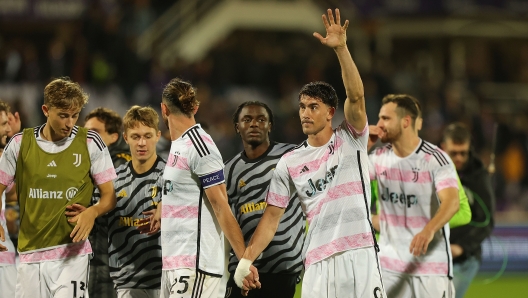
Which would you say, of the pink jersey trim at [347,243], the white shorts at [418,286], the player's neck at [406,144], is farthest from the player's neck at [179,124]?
the white shorts at [418,286]

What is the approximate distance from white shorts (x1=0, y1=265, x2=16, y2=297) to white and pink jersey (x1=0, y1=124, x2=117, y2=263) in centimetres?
78

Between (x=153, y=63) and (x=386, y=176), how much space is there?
36.3 ft

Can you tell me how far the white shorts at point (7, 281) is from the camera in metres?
7.02

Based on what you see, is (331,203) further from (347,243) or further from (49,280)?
(49,280)

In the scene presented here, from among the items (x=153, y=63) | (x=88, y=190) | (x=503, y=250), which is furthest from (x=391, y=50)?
(x=88, y=190)

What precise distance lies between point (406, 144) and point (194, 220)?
97.8 inches

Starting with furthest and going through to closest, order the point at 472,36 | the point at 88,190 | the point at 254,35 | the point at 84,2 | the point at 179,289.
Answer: the point at 472,36 < the point at 254,35 < the point at 84,2 < the point at 88,190 < the point at 179,289

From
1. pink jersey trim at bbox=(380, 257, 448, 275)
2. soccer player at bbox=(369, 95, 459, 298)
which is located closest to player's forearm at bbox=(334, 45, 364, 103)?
soccer player at bbox=(369, 95, 459, 298)

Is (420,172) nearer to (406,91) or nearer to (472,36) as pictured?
(406,91)

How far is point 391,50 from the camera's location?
84.7 feet

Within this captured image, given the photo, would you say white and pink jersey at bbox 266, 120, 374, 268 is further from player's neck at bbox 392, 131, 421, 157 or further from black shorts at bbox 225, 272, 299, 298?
player's neck at bbox 392, 131, 421, 157

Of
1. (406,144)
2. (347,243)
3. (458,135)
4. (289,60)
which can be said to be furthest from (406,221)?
(289,60)

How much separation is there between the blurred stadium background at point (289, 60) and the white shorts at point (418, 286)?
5621mm

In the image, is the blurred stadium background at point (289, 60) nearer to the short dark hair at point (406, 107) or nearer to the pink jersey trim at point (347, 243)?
the short dark hair at point (406, 107)
